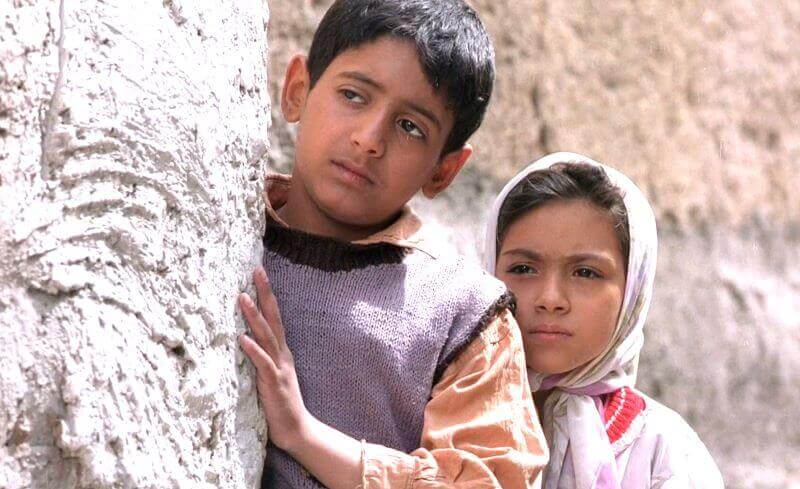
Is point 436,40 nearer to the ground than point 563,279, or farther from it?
farther from it

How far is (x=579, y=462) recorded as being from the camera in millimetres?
2301

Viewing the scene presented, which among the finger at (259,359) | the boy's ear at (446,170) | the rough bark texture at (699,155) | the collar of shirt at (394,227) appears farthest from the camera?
the rough bark texture at (699,155)

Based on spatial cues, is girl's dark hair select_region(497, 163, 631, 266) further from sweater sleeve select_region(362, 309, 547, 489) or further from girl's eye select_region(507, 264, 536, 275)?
sweater sleeve select_region(362, 309, 547, 489)

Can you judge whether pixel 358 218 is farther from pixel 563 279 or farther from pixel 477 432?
pixel 563 279

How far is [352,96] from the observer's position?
1920mm

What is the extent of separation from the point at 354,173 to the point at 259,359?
0.35 metres

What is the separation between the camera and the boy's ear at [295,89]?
207 cm

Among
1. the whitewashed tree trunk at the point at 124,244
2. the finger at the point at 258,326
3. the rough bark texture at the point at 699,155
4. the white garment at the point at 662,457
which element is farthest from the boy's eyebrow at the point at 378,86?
the rough bark texture at the point at 699,155

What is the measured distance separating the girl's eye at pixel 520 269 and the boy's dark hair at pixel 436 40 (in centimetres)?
40

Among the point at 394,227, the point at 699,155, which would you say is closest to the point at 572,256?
the point at 394,227

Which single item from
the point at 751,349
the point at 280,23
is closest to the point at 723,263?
the point at 751,349

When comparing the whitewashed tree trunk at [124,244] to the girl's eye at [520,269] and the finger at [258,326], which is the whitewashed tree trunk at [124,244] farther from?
the girl's eye at [520,269]

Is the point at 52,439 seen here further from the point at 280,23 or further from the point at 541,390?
the point at 280,23

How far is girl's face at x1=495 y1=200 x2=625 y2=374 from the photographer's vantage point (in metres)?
2.29
